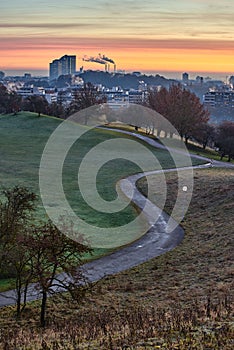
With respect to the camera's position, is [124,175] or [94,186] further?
[124,175]

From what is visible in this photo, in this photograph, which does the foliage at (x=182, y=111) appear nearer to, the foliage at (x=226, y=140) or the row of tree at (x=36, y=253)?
the foliage at (x=226, y=140)

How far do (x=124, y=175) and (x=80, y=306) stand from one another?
37413 mm

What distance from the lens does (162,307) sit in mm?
20938

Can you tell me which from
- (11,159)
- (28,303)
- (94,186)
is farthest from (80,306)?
(11,159)

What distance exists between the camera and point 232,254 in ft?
97.9

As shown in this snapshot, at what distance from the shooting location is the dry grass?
44.5 ft

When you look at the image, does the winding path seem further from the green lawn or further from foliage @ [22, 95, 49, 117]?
foliage @ [22, 95, 49, 117]

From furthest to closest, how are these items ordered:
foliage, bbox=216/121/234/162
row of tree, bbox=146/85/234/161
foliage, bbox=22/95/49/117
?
foliage, bbox=22/95/49/117 < row of tree, bbox=146/85/234/161 < foliage, bbox=216/121/234/162

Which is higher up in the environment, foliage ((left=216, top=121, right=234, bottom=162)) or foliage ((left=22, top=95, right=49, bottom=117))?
foliage ((left=22, top=95, right=49, bottom=117))

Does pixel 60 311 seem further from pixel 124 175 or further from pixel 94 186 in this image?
pixel 124 175

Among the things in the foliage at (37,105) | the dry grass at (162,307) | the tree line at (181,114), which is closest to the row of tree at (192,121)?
the tree line at (181,114)

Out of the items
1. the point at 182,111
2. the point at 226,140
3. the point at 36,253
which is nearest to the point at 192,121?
the point at 182,111

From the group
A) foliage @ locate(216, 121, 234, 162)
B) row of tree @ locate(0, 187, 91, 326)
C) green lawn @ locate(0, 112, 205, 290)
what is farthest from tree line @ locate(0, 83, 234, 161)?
row of tree @ locate(0, 187, 91, 326)

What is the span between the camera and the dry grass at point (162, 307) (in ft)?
44.5
